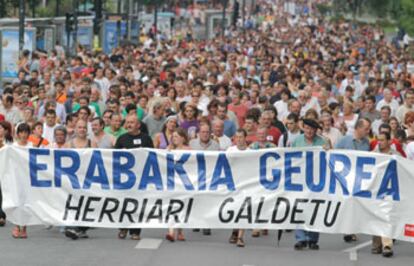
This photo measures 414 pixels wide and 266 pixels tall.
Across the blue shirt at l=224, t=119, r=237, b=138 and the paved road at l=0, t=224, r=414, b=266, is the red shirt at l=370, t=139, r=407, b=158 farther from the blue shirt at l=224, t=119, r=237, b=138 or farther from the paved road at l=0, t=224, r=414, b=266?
the blue shirt at l=224, t=119, r=237, b=138

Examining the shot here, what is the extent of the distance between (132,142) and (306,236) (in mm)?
2259

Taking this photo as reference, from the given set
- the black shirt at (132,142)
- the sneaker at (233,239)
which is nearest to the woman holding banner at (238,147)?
the sneaker at (233,239)

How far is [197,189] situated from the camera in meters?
16.7

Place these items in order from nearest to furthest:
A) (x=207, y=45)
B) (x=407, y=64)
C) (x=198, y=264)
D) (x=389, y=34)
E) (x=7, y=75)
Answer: (x=198, y=264)
(x=7, y=75)
(x=407, y=64)
(x=207, y=45)
(x=389, y=34)

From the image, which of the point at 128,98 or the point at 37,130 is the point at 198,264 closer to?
the point at 37,130

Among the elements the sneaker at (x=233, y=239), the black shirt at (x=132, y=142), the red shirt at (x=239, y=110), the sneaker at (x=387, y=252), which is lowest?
the sneaker at (x=233, y=239)

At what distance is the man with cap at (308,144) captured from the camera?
1662 cm

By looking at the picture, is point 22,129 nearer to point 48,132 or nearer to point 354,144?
point 48,132

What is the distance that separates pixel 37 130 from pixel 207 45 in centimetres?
4106

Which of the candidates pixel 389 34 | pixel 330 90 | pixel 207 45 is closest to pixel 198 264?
pixel 330 90

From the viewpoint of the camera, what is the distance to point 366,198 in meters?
16.3

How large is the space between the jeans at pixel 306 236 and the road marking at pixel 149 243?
152 centimetres

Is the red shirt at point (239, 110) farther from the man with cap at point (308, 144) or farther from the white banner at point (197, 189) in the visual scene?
the white banner at point (197, 189)

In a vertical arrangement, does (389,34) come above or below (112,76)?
below
